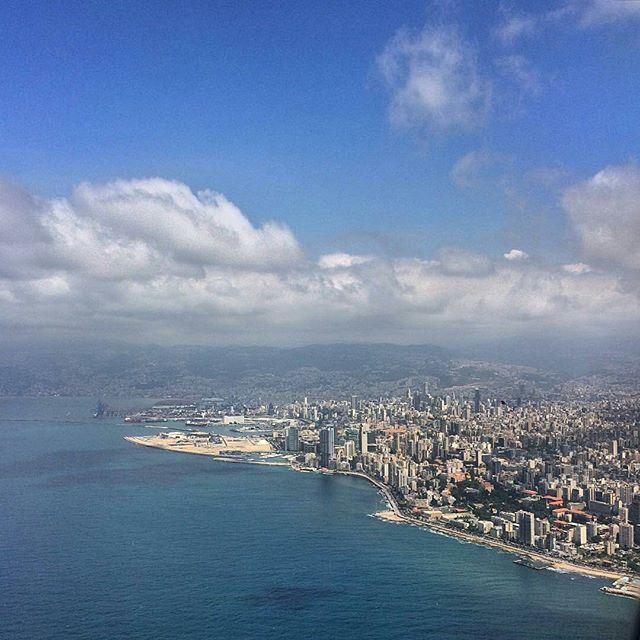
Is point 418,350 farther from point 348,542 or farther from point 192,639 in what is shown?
point 192,639

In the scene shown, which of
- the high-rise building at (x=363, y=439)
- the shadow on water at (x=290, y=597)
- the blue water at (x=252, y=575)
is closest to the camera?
the blue water at (x=252, y=575)

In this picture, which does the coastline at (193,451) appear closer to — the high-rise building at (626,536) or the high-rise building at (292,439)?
the high-rise building at (292,439)

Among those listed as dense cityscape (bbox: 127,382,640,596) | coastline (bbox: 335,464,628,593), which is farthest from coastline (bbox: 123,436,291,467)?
coastline (bbox: 335,464,628,593)

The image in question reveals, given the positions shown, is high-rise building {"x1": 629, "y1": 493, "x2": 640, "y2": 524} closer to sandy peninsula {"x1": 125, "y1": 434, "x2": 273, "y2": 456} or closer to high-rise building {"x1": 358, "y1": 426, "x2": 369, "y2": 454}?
high-rise building {"x1": 358, "y1": 426, "x2": 369, "y2": 454}

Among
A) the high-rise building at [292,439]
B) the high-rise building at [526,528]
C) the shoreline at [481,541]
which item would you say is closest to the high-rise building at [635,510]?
the shoreline at [481,541]

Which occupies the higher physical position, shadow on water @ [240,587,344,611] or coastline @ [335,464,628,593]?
coastline @ [335,464,628,593]

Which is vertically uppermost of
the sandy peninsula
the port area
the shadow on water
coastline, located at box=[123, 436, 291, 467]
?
the sandy peninsula

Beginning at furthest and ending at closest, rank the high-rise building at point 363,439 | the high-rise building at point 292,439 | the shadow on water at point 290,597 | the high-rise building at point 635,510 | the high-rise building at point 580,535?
the high-rise building at point 292,439
the high-rise building at point 363,439
the high-rise building at point 580,535
the high-rise building at point 635,510
the shadow on water at point 290,597
